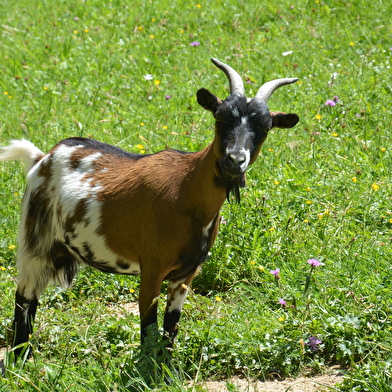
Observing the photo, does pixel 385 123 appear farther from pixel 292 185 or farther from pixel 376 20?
pixel 376 20

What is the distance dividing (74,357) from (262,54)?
15.8 ft

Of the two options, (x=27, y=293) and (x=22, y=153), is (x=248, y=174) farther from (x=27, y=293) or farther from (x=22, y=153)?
(x=27, y=293)

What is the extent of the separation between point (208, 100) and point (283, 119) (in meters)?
0.48

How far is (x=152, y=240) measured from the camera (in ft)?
12.3

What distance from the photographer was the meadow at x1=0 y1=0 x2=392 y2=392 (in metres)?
3.80

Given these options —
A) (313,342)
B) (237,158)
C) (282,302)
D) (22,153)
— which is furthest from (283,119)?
(22,153)

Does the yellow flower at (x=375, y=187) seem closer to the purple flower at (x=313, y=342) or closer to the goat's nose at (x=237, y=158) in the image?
the purple flower at (x=313, y=342)

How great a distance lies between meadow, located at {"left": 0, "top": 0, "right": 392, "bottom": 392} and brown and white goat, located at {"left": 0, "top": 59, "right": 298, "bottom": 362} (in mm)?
328

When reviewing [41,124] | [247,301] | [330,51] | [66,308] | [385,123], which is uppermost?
[330,51]

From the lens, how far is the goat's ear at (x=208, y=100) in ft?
12.3

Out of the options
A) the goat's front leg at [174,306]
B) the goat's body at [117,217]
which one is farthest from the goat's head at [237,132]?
the goat's front leg at [174,306]

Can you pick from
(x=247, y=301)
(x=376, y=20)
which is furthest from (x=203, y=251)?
(x=376, y=20)

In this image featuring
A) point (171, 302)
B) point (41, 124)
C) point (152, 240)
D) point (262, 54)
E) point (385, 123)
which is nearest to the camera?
point (152, 240)

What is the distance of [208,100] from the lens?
3.79 m
